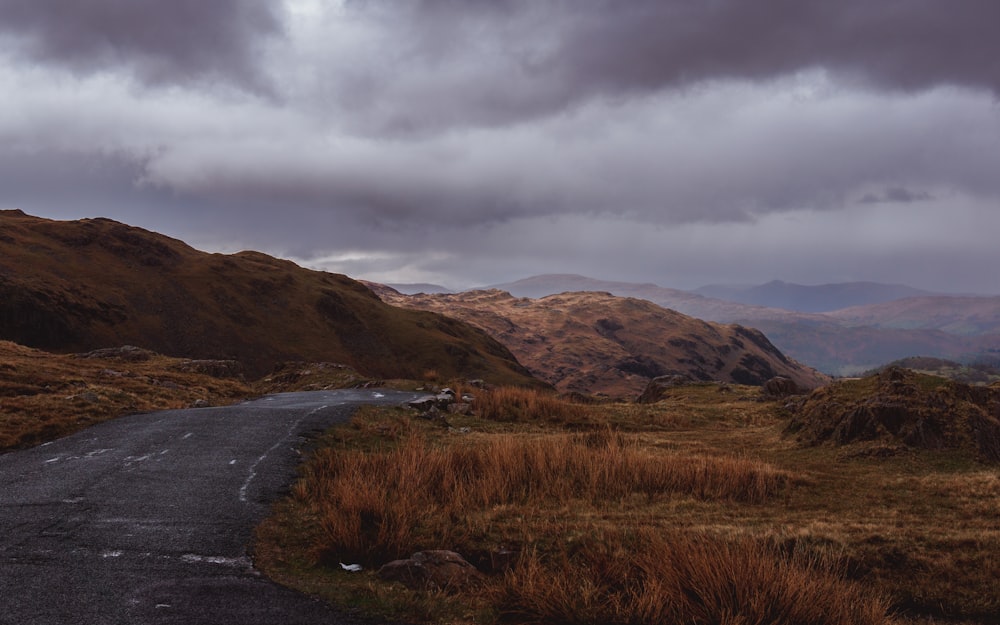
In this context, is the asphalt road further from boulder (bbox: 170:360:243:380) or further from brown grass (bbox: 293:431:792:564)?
boulder (bbox: 170:360:243:380)

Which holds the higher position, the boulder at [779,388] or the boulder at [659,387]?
the boulder at [779,388]

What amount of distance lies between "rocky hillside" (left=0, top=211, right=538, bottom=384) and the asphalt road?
8339 cm

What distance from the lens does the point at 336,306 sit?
12188 cm

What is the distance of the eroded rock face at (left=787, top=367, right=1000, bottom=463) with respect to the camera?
1557cm

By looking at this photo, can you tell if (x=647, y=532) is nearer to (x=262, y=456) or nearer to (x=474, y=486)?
(x=474, y=486)

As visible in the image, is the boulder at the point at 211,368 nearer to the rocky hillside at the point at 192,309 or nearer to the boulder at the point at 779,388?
the boulder at the point at 779,388

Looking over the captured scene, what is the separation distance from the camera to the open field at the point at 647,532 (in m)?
6.52

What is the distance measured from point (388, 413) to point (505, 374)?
9105 centimetres

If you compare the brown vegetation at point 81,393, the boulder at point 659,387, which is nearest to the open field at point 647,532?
the brown vegetation at point 81,393

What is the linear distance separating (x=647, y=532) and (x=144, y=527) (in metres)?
7.86

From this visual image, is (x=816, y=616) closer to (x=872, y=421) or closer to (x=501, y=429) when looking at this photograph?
(x=872, y=421)

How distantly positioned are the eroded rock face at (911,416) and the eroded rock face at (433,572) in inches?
573

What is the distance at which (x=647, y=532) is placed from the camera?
877cm

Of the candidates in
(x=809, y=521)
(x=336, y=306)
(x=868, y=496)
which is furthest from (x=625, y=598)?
(x=336, y=306)
